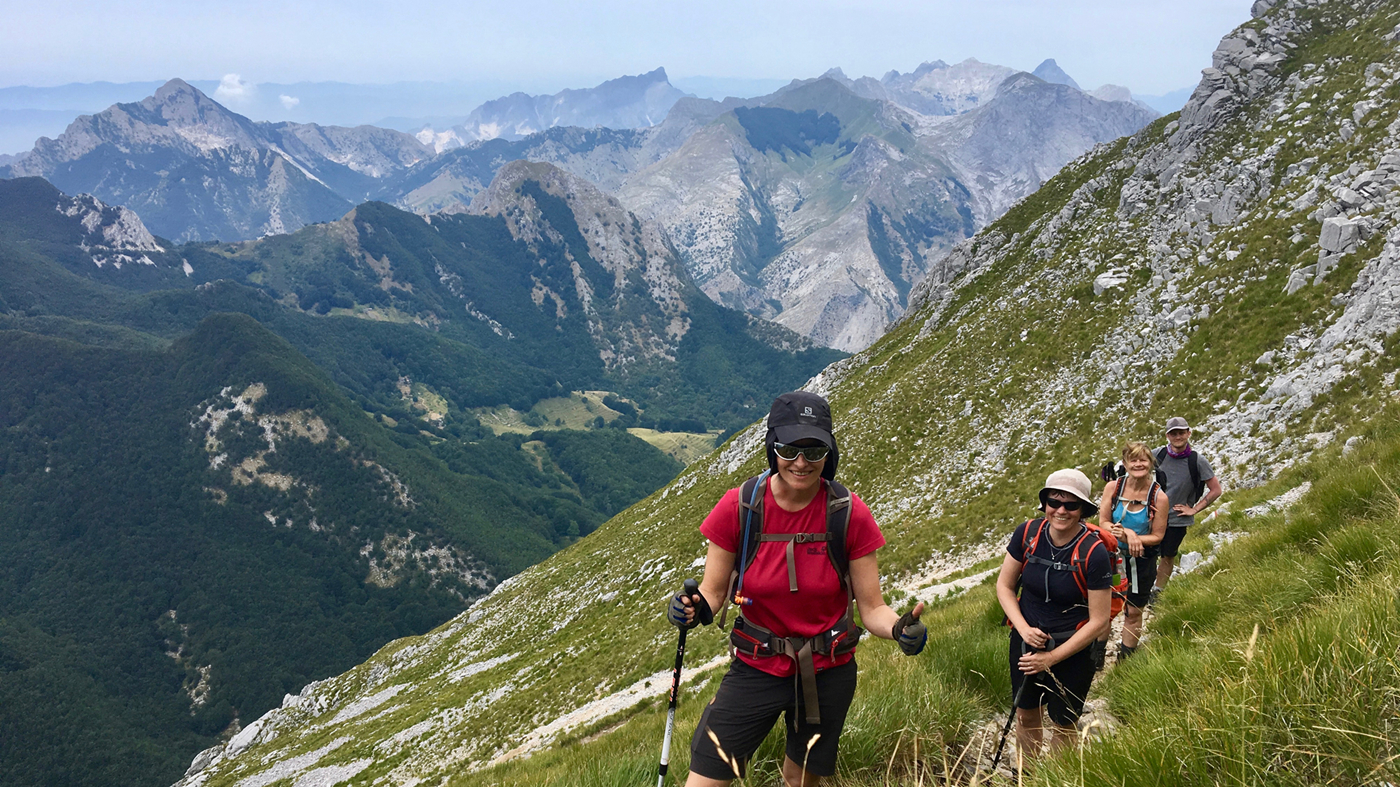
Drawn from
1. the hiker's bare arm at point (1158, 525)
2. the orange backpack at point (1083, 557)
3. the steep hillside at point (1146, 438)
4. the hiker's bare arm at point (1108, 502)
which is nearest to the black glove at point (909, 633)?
the steep hillside at point (1146, 438)

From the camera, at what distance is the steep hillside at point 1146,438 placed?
3.85m

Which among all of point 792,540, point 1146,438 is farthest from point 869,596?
point 1146,438

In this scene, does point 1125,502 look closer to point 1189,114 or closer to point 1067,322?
point 1067,322

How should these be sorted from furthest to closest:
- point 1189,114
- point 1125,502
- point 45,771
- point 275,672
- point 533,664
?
point 275,672
point 45,771
point 1189,114
point 533,664
point 1125,502

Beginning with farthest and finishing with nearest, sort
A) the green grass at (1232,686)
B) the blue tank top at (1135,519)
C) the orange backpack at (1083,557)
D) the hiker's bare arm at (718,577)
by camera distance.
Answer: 1. the blue tank top at (1135,519)
2. the orange backpack at (1083,557)
3. the hiker's bare arm at (718,577)
4. the green grass at (1232,686)

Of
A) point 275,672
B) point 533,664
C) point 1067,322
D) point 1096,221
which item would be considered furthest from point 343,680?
point 275,672

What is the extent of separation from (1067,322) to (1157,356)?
8.34 m

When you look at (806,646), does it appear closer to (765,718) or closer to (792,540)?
(765,718)

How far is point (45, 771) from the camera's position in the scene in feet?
474

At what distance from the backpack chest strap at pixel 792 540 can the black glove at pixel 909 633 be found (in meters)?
0.77

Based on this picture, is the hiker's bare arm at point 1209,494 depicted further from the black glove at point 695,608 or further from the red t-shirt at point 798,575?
the black glove at point 695,608

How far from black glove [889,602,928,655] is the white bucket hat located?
86.6 inches

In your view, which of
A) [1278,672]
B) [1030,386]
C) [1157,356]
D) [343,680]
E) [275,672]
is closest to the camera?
[1278,672]

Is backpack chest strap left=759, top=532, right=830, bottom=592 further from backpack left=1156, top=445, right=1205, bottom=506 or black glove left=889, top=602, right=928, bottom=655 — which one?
backpack left=1156, top=445, right=1205, bottom=506
